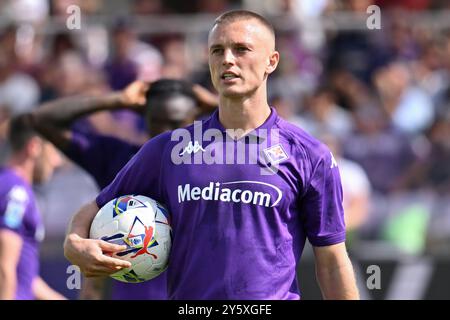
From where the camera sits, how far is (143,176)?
585 cm

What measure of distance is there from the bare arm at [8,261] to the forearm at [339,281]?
10.5ft

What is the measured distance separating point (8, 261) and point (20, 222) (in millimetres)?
371

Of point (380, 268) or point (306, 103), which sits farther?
point (306, 103)

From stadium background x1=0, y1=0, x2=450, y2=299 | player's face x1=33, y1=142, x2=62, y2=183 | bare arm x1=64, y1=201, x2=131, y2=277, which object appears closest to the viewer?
bare arm x1=64, y1=201, x2=131, y2=277

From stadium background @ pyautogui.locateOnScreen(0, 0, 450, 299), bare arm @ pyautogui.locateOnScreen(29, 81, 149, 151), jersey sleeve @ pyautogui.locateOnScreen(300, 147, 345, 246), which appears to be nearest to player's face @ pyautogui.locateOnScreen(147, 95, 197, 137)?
bare arm @ pyautogui.locateOnScreen(29, 81, 149, 151)

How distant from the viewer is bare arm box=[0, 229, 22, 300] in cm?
803

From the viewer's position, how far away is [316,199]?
5629 mm

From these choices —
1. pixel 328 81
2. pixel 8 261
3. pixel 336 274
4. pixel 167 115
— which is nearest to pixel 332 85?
pixel 328 81

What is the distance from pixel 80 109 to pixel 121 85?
598 cm

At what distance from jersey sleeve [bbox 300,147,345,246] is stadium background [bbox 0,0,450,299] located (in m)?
5.88

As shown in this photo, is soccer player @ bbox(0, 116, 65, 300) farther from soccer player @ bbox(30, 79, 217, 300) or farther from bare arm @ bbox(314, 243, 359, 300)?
bare arm @ bbox(314, 243, 359, 300)

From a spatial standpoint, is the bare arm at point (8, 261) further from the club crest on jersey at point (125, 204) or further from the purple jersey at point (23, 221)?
the club crest on jersey at point (125, 204)
